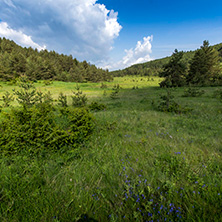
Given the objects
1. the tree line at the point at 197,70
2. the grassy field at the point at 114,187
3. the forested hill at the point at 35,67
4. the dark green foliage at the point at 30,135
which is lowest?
the grassy field at the point at 114,187

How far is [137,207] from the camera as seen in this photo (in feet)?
5.04

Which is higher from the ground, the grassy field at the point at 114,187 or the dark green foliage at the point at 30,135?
the dark green foliage at the point at 30,135

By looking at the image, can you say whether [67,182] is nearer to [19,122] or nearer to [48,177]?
[48,177]

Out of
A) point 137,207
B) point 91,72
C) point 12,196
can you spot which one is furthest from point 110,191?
point 91,72

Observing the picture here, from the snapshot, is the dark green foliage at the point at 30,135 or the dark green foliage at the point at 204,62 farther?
the dark green foliage at the point at 204,62

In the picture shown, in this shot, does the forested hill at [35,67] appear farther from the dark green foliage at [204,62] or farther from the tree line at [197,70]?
the dark green foliage at [204,62]

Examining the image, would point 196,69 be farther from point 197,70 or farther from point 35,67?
point 35,67

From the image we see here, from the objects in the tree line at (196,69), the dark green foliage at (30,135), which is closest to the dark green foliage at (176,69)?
the tree line at (196,69)

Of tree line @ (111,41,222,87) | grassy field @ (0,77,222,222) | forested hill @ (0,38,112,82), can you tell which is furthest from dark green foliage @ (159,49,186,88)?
forested hill @ (0,38,112,82)

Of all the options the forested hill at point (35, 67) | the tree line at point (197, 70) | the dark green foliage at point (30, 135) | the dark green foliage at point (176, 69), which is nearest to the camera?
the dark green foliage at point (30, 135)

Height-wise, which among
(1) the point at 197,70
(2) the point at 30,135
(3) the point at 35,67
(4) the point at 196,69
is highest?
(3) the point at 35,67

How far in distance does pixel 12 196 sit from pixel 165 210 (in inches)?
92.7

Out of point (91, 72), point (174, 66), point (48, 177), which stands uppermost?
point (91, 72)

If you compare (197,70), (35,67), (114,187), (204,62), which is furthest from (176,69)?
(35,67)
